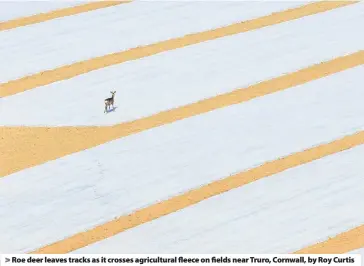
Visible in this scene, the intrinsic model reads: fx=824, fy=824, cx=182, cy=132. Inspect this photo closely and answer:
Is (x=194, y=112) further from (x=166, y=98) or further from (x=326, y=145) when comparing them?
(x=326, y=145)

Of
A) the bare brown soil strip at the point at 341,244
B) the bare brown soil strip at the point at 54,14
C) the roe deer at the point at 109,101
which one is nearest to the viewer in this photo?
the bare brown soil strip at the point at 341,244

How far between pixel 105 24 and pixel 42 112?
9.09ft

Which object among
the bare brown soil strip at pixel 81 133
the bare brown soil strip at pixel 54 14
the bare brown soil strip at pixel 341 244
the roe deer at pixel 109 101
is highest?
the bare brown soil strip at pixel 54 14

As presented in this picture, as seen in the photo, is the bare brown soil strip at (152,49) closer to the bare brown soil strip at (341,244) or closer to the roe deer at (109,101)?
the roe deer at (109,101)

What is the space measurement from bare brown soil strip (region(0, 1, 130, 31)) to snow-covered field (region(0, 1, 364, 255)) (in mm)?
161

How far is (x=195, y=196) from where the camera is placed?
11.2m

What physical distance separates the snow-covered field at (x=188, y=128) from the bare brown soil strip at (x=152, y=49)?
14 centimetres

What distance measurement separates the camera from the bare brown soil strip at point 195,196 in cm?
1059
